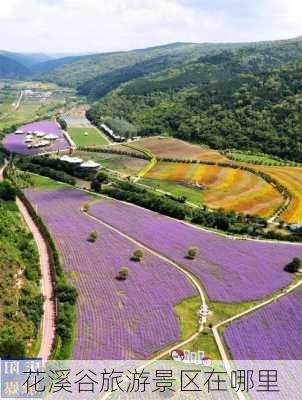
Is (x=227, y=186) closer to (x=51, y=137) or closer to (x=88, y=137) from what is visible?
(x=51, y=137)

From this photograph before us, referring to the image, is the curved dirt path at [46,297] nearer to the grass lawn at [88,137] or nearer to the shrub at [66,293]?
the shrub at [66,293]

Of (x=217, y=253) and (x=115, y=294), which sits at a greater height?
(x=115, y=294)

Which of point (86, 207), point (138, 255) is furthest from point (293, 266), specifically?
point (86, 207)

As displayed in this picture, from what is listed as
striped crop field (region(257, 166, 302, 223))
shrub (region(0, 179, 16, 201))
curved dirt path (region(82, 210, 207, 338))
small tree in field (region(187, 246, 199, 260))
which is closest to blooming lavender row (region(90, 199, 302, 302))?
small tree in field (region(187, 246, 199, 260))

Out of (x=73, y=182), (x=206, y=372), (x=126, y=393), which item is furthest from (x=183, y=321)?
(x=73, y=182)

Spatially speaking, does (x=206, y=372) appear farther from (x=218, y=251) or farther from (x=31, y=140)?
(x=31, y=140)
